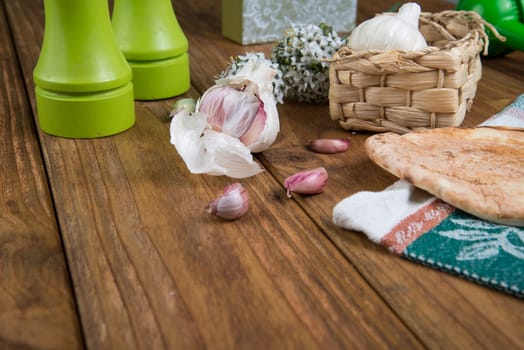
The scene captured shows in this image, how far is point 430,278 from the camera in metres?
0.54

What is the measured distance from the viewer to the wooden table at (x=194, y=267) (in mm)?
482

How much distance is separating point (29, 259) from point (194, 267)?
139mm

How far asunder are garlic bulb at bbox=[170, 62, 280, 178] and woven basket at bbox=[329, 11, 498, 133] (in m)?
0.10

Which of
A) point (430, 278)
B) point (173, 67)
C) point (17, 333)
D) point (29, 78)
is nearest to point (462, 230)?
point (430, 278)

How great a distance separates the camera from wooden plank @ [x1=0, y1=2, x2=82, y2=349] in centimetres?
48

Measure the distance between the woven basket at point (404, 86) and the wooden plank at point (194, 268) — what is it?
157 mm

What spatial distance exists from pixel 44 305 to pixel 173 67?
0.49 meters

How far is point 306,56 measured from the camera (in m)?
0.90

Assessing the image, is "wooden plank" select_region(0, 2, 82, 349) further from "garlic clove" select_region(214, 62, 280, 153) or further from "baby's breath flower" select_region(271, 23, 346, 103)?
"baby's breath flower" select_region(271, 23, 346, 103)

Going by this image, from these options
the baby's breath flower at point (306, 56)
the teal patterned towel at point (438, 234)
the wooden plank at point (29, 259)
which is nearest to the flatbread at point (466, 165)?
the teal patterned towel at point (438, 234)

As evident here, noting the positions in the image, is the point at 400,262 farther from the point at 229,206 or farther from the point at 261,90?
the point at 261,90

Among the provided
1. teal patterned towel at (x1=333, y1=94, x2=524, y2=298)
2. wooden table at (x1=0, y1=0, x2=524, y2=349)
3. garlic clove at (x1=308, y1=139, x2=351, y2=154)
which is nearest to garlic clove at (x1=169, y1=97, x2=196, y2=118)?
wooden table at (x1=0, y1=0, x2=524, y2=349)

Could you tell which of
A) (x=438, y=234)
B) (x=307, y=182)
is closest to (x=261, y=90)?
(x=307, y=182)

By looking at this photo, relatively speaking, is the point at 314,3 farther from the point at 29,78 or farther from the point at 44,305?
→ the point at 44,305
